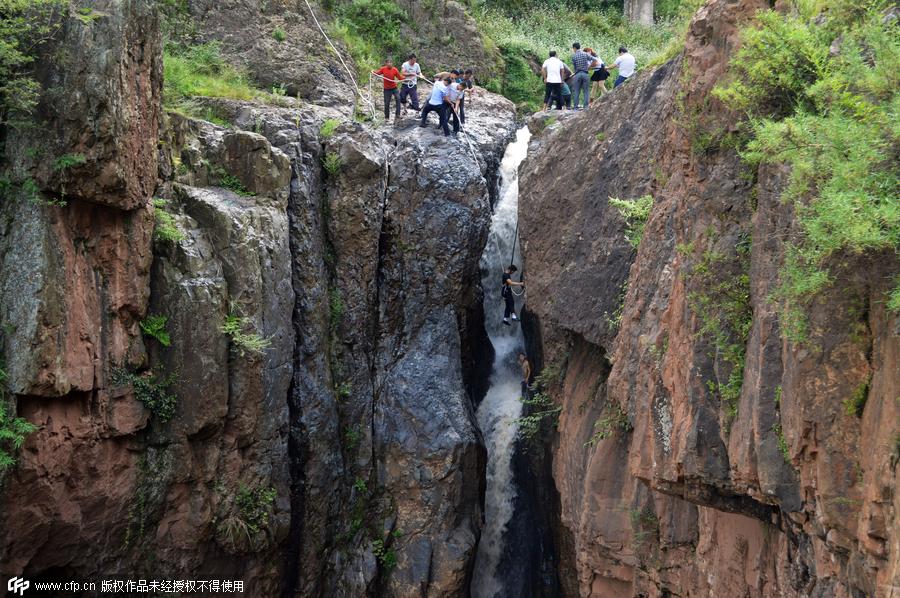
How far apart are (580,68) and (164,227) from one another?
11086 millimetres

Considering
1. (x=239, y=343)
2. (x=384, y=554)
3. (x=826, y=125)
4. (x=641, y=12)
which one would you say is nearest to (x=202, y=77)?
(x=239, y=343)

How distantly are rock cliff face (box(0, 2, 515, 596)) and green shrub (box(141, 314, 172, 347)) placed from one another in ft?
0.41

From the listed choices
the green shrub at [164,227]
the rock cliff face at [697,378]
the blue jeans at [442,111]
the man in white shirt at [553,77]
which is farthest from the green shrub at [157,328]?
the man in white shirt at [553,77]

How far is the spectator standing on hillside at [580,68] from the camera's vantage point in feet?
60.5

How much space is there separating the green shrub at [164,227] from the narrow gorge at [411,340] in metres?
0.05

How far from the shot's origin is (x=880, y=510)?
518 centimetres

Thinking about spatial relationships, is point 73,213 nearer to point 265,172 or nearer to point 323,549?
point 265,172

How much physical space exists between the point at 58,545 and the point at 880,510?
1069 cm

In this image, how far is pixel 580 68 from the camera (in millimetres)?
18625

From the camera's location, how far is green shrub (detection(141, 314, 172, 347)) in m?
12.1

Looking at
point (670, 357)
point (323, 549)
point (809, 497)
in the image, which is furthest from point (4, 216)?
point (809, 497)

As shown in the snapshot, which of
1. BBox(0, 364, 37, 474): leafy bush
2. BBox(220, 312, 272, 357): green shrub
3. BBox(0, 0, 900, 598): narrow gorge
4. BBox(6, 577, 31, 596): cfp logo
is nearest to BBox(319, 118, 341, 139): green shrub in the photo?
BBox(0, 0, 900, 598): narrow gorge

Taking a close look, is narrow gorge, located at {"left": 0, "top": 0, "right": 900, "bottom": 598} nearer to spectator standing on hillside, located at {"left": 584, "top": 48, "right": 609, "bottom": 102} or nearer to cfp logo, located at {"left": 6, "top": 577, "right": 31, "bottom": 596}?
cfp logo, located at {"left": 6, "top": 577, "right": 31, "bottom": 596}

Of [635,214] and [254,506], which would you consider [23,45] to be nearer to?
[254,506]
